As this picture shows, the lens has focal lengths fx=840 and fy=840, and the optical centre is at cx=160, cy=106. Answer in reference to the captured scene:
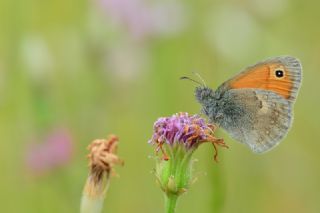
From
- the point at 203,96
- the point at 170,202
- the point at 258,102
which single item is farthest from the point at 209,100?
the point at 170,202

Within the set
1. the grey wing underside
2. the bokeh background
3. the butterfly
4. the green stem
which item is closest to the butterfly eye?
the butterfly

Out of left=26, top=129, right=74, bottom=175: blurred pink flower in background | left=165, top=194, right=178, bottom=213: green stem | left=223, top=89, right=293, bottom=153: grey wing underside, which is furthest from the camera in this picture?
left=26, top=129, right=74, bottom=175: blurred pink flower in background

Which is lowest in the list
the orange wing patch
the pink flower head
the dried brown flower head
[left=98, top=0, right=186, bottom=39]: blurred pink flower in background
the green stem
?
the green stem

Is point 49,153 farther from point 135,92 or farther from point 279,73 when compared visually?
point 279,73

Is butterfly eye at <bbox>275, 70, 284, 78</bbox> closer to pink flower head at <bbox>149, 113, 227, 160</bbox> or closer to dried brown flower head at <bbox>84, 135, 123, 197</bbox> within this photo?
pink flower head at <bbox>149, 113, 227, 160</bbox>

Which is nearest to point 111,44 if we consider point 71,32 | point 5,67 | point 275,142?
point 71,32

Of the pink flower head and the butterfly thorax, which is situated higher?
the butterfly thorax
